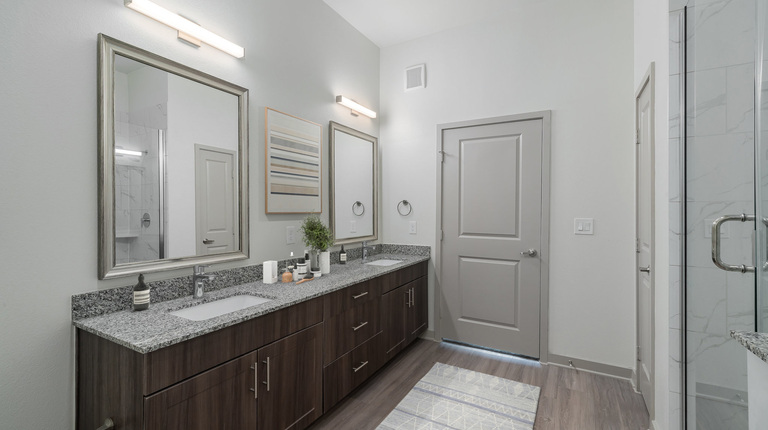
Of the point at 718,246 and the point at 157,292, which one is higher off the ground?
the point at 718,246

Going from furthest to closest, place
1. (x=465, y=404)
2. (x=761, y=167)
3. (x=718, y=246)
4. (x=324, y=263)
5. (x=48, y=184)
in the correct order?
1. (x=324, y=263)
2. (x=465, y=404)
3. (x=48, y=184)
4. (x=718, y=246)
5. (x=761, y=167)

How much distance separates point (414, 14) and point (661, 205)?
2.39m

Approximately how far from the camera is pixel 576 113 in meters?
2.70

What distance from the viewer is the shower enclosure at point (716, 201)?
113 cm

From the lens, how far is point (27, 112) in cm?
129

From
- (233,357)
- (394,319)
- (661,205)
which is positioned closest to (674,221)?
(661,205)

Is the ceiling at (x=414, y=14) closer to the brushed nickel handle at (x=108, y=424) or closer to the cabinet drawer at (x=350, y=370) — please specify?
the cabinet drawer at (x=350, y=370)

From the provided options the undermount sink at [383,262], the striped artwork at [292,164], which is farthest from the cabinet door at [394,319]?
the striped artwork at [292,164]

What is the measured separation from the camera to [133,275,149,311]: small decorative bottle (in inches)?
59.5

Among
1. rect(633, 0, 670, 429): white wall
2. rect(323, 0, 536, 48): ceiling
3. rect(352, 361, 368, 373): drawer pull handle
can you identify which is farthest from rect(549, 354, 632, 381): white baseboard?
rect(323, 0, 536, 48): ceiling

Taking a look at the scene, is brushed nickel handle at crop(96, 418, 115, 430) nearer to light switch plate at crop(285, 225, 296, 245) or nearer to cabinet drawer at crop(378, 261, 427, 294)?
light switch plate at crop(285, 225, 296, 245)

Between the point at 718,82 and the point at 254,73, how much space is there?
7.73ft

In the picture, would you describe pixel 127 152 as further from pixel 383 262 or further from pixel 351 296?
pixel 383 262

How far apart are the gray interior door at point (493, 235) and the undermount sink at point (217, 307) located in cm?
188
